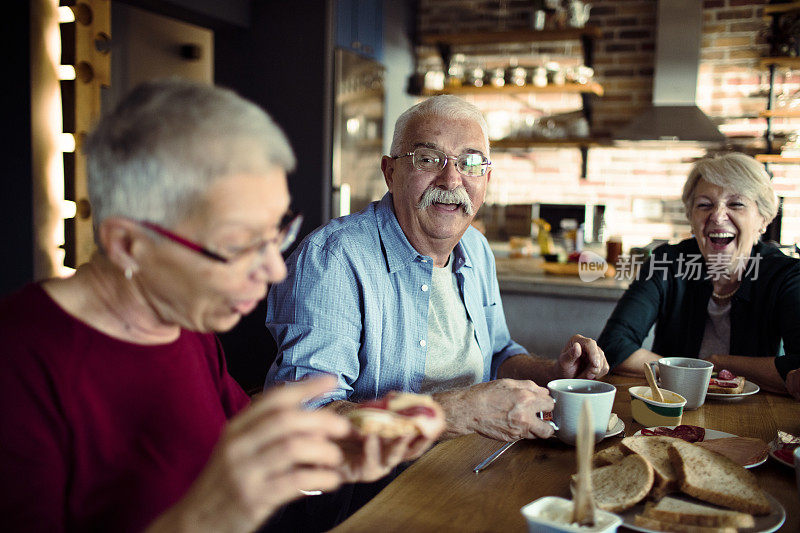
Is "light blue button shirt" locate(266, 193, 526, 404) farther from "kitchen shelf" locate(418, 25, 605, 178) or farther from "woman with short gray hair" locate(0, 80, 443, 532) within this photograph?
"kitchen shelf" locate(418, 25, 605, 178)

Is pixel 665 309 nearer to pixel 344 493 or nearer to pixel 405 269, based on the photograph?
pixel 405 269

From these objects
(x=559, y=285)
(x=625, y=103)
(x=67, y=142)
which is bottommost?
(x=559, y=285)

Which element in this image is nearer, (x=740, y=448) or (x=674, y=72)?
(x=740, y=448)

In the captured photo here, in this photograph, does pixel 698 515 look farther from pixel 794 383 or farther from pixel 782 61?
pixel 782 61

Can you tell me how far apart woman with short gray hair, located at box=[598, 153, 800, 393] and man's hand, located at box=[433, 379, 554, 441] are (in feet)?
2.72

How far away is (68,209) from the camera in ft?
11.5

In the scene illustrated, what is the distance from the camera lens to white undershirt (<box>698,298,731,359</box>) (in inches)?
82.7

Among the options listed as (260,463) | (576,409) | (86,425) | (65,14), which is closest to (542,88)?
(65,14)

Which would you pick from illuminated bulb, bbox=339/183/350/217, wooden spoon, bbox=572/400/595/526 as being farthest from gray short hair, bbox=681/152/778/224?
illuminated bulb, bbox=339/183/350/217

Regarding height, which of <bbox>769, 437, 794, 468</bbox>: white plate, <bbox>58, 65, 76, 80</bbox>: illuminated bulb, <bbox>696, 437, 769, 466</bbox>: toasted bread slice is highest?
<bbox>58, 65, 76, 80</bbox>: illuminated bulb

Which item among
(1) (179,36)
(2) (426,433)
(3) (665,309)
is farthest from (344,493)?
(1) (179,36)

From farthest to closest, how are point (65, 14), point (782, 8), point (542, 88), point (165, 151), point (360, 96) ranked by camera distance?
point (542, 88) < point (360, 96) < point (782, 8) < point (65, 14) < point (165, 151)

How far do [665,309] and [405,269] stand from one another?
1053mm

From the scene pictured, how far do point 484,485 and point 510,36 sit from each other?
184 inches
